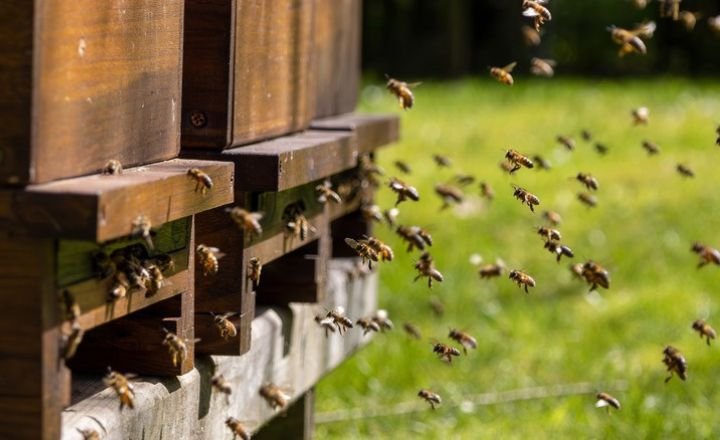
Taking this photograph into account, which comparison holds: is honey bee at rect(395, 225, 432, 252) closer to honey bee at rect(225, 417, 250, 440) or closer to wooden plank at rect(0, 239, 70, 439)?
honey bee at rect(225, 417, 250, 440)

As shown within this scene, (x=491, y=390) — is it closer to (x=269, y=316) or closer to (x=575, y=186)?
(x=269, y=316)

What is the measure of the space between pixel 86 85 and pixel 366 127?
1679mm

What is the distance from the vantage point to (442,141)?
9211 millimetres

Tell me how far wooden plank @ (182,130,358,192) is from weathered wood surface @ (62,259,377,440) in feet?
1.18

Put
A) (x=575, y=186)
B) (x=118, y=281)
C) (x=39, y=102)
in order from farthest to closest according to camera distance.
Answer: (x=575, y=186)
(x=118, y=281)
(x=39, y=102)

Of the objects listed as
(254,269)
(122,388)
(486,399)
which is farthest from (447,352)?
(486,399)

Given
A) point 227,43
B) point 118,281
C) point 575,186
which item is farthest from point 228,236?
point 575,186

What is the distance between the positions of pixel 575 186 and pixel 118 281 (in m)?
6.02

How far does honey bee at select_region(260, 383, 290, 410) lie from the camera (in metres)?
2.80

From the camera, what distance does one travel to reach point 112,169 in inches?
76.9

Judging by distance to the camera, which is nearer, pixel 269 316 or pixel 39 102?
pixel 39 102

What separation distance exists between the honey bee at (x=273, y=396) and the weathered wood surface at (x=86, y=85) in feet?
2.25

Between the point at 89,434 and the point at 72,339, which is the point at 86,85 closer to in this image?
the point at 72,339

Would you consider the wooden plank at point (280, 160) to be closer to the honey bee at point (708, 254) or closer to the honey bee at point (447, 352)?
the honey bee at point (447, 352)
